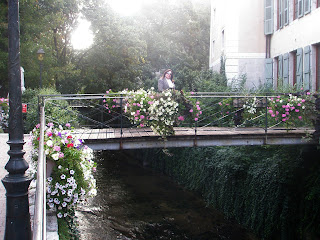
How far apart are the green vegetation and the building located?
4.26 m

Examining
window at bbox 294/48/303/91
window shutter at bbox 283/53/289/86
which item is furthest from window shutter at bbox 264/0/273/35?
window at bbox 294/48/303/91

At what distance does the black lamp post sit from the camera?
4621 mm

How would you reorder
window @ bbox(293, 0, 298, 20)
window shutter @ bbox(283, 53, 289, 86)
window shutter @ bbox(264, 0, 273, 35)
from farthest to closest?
window shutter @ bbox(264, 0, 273, 35) < window shutter @ bbox(283, 53, 289, 86) < window @ bbox(293, 0, 298, 20)

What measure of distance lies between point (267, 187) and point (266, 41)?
10406mm

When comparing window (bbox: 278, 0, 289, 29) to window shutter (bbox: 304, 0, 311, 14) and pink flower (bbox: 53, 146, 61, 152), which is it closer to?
window shutter (bbox: 304, 0, 311, 14)

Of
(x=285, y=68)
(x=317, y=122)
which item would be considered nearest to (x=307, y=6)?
(x=285, y=68)

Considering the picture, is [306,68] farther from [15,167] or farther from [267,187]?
[15,167]

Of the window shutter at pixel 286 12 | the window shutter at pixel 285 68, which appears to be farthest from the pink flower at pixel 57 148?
the window shutter at pixel 286 12

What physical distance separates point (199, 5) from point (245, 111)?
33304 mm

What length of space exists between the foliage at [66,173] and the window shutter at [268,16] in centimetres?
1454

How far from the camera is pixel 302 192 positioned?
10.2m

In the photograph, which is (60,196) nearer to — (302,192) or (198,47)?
(302,192)

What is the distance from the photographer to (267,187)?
10.9m

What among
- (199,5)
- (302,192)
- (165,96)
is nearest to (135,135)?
(165,96)
